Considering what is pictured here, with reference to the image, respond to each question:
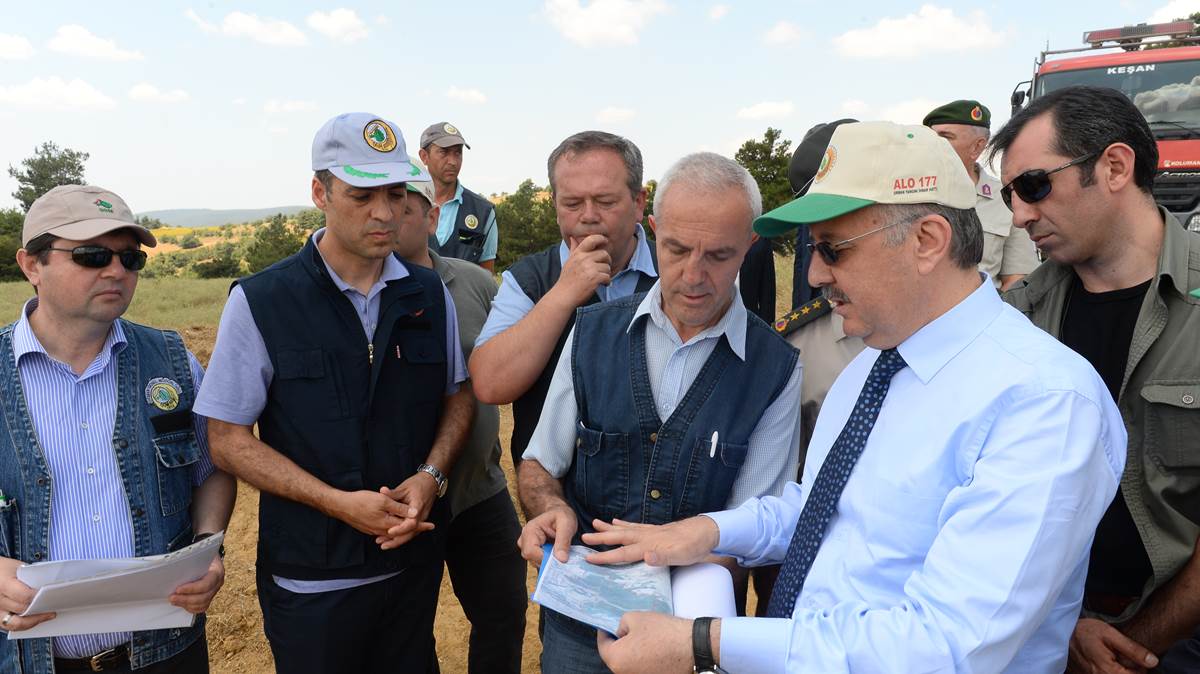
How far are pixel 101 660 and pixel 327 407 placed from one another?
3.23 feet

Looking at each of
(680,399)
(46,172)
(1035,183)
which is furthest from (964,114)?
(46,172)

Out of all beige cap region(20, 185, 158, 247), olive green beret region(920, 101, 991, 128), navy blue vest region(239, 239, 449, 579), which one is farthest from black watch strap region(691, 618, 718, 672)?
olive green beret region(920, 101, 991, 128)

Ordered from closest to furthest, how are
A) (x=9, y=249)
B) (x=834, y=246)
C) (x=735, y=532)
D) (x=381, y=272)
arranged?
(x=834, y=246) → (x=735, y=532) → (x=381, y=272) → (x=9, y=249)

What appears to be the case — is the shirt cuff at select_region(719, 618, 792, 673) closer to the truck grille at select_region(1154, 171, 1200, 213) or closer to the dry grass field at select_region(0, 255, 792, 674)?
the dry grass field at select_region(0, 255, 792, 674)

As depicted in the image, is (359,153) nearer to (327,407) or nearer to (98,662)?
(327,407)

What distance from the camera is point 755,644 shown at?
1.46m

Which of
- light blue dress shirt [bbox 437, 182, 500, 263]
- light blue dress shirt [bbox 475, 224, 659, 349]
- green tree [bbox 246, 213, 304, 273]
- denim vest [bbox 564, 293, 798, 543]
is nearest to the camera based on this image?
denim vest [bbox 564, 293, 798, 543]

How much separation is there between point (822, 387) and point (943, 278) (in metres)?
1.00

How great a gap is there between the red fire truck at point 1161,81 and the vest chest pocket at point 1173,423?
24.4 feet

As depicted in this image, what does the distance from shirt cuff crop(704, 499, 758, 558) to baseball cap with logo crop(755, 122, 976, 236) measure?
78 centimetres

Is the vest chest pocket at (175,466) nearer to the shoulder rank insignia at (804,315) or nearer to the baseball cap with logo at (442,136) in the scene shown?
the shoulder rank insignia at (804,315)

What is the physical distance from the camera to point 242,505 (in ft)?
20.0

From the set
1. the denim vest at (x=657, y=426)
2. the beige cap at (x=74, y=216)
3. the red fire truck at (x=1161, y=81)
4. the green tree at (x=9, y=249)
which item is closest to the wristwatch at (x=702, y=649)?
the denim vest at (x=657, y=426)

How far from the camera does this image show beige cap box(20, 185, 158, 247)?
7.57 feet
